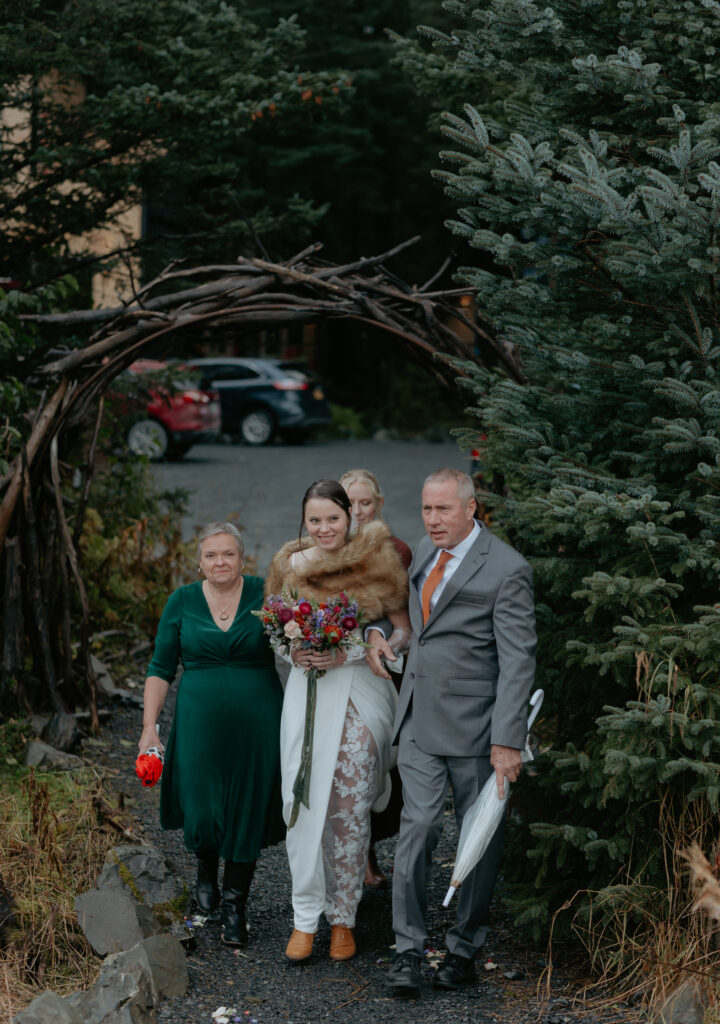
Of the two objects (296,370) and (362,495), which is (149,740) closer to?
(362,495)

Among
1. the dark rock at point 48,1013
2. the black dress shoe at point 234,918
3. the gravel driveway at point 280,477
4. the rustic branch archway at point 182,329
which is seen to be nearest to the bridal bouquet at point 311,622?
→ the black dress shoe at point 234,918

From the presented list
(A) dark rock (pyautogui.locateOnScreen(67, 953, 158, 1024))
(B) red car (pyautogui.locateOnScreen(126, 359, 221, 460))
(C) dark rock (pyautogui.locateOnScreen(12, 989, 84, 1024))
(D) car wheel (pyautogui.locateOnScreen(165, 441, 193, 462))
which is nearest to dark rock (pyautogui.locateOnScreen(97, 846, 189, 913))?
(A) dark rock (pyautogui.locateOnScreen(67, 953, 158, 1024))

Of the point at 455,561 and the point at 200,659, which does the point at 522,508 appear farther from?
the point at 200,659

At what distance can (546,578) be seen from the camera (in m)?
4.66

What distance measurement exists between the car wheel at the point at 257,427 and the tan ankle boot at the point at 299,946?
1894 centimetres

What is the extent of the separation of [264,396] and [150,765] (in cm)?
1872

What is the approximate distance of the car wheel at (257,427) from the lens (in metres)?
23.3

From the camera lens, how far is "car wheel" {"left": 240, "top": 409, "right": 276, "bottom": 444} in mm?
23344

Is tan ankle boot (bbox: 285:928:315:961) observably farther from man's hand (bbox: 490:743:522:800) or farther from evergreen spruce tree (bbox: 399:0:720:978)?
man's hand (bbox: 490:743:522:800)

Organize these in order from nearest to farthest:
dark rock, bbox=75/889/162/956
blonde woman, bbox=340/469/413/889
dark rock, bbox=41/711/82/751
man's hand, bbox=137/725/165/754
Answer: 1. dark rock, bbox=75/889/162/956
2. man's hand, bbox=137/725/165/754
3. blonde woman, bbox=340/469/413/889
4. dark rock, bbox=41/711/82/751

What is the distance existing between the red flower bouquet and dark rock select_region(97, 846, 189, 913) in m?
0.43

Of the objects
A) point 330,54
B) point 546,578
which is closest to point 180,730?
point 546,578

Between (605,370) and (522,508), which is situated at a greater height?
(605,370)

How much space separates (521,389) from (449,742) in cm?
147
